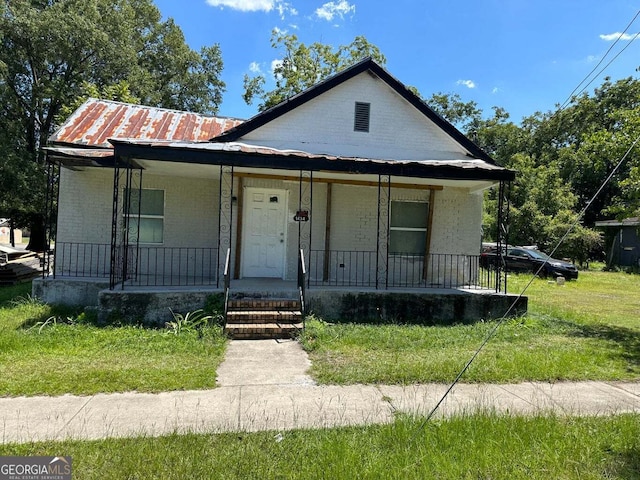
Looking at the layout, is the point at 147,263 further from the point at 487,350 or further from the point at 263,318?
the point at 487,350

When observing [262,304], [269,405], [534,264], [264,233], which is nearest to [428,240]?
[264,233]

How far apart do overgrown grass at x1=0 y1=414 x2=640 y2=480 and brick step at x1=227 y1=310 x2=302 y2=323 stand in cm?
392

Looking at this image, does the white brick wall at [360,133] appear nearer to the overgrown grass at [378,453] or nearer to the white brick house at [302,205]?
the white brick house at [302,205]

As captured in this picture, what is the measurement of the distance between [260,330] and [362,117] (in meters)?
6.35

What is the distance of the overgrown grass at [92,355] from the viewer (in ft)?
15.6

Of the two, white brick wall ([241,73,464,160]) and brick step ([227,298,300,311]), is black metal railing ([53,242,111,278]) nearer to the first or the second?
brick step ([227,298,300,311])

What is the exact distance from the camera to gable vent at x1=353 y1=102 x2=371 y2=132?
35.3ft

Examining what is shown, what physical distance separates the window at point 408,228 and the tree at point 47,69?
1489 cm

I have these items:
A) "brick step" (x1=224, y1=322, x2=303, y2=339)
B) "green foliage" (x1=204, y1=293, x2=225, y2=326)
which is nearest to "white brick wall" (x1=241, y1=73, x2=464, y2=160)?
"green foliage" (x1=204, y1=293, x2=225, y2=326)

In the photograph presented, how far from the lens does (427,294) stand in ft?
28.4

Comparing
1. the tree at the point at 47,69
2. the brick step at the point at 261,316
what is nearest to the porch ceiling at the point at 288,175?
the brick step at the point at 261,316

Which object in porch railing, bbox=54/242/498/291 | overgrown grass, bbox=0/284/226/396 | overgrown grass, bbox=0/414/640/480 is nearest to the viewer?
overgrown grass, bbox=0/414/640/480

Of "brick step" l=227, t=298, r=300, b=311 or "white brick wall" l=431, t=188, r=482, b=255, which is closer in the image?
"brick step" l=227, t=298, r=300, b=311

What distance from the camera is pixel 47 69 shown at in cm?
2264
